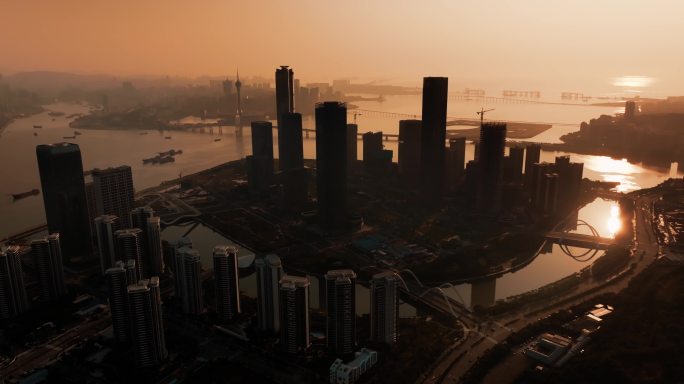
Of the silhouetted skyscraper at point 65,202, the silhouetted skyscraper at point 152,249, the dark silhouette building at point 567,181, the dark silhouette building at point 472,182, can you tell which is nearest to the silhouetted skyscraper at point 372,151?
the dark silhouette building at point 472,182

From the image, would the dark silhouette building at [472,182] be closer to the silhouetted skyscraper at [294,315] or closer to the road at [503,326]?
the road at [503,326]

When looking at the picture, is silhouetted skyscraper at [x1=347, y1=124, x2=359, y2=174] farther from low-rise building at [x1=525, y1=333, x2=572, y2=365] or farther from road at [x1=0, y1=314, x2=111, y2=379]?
low-rise building at [x1=525, y1=333, x2=572, y2=365]

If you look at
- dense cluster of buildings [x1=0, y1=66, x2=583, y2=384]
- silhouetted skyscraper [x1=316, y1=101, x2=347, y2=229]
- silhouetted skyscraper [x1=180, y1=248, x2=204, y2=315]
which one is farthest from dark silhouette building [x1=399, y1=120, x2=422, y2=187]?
silhouetted skyscraper [x1=180, y1=248, x2=204, y2=315]

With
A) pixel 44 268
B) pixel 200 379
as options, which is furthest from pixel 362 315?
pixel 44 268

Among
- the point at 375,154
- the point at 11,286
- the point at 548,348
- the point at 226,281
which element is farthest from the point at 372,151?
the point at 11,286

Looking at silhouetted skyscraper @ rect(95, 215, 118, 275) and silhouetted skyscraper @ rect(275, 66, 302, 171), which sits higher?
silhouetted skyscraper @ rect(275, 66, 302, 171)
